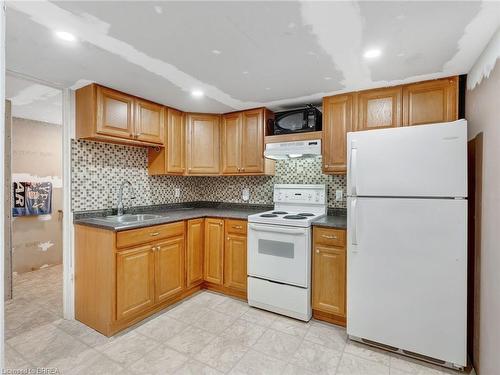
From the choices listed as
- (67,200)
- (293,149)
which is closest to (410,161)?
(293,149)

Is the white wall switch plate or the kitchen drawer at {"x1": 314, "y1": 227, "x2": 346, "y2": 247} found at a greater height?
the white wall switch plate

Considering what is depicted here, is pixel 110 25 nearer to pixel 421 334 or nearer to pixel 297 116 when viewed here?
pixel 297 116

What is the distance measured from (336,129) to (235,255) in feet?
5.46

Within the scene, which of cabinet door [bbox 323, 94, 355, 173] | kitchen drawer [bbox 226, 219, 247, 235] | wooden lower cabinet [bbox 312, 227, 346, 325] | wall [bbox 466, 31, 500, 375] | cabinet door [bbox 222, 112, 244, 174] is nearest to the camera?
wall [bbox 466, 31, 500, 375]

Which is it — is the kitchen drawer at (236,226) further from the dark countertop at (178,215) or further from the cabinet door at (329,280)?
the cabinet door at (329,280)

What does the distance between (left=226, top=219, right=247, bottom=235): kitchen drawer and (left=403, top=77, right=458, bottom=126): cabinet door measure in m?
1.78

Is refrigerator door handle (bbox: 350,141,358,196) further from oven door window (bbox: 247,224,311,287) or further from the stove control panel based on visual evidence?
the stove control panel

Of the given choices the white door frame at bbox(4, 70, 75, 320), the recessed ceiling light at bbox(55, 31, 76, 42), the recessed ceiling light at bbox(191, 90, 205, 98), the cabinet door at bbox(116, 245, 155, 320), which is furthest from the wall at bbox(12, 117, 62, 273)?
the recessed ceiling light at bbox(55, 31, 76, 42)

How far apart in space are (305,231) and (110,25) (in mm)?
2050

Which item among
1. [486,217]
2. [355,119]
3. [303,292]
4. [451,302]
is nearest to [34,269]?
[303,292]

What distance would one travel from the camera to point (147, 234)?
8.11ft

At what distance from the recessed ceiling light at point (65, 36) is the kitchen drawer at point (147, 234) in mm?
1396

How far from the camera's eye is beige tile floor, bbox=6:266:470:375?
189cm

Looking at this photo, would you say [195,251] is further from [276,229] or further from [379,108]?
[379,108]
